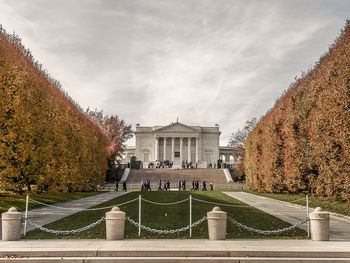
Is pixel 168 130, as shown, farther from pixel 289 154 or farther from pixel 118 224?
pixel 118 224

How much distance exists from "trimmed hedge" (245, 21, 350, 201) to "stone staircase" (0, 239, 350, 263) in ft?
27.5

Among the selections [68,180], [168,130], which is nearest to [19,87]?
[68,180]

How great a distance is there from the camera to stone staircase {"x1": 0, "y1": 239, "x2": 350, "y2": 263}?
8.98m

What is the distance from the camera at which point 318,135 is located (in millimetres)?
19156

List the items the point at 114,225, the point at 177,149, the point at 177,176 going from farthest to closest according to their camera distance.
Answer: the point at 177,149, the point at 177,176, the point at 114,225

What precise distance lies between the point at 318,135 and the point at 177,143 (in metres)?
78.2

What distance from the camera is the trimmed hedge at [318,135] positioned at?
1739 cm

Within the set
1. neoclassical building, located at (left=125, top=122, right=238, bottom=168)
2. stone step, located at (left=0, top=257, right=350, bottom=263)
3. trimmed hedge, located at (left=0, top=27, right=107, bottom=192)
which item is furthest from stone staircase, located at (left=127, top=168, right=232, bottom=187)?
stone step, located at (left=0, top=257, right=350, bottom=263)

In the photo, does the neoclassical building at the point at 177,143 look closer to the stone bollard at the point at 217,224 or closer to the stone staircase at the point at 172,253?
the stone bollard at the point at 217,224

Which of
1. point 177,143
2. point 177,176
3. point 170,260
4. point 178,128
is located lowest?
point 170,260

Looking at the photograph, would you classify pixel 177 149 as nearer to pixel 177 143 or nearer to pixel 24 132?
pixel 177 143

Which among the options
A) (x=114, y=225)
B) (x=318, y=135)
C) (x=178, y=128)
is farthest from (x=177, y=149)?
(x=114, y=225)

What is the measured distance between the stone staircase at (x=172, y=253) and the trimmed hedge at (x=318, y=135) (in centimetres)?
839

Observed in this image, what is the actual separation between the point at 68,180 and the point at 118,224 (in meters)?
18.1
